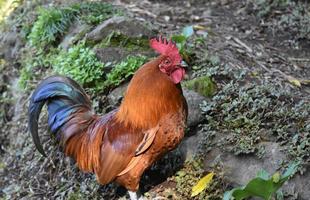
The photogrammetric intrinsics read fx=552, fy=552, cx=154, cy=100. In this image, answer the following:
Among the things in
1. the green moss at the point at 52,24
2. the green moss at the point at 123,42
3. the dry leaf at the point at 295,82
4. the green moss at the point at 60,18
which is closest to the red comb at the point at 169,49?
the green moss at the point at 123,42

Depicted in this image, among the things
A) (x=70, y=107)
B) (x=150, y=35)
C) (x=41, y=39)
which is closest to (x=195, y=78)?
(x=150, y=35)

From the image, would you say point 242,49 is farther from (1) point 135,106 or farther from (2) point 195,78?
(1) point 135,106

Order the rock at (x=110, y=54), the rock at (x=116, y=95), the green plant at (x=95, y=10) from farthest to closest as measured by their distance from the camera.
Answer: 1. the green plant at (x=95, y=10)
2. the rock at (x=110, y=54)
3. the rock at (x=116, y=95)

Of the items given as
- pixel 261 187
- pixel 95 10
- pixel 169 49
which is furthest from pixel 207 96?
pixel 95 10

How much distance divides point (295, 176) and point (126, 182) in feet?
3.98

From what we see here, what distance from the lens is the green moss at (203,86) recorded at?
479 cm

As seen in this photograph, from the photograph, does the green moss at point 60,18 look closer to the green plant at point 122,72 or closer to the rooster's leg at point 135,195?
the green plant at point 122,72

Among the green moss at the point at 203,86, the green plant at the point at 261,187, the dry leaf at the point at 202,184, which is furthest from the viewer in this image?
the green moss at the point at 203,86

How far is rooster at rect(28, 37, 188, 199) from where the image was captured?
3.84 m

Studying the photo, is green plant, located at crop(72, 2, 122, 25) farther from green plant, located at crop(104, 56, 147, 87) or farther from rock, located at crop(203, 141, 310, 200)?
rock, located at crop(203, 141, 310, 200)

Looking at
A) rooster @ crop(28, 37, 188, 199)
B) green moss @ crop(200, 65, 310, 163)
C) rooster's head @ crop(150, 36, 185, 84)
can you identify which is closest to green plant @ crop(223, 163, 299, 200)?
green moss @ crop(200, 65, 310, 163)

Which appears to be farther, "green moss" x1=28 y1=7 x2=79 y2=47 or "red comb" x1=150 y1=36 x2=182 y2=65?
"green moss" x1=28 y1=7 x2=79 y2=47

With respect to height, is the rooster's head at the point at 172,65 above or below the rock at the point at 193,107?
above

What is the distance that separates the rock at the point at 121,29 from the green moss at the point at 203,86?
101 centimetres
